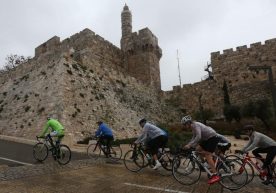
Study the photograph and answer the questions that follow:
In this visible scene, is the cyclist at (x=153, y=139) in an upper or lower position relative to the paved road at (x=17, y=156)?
upper

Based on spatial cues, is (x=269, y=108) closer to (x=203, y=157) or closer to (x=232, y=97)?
(x=232, y=97)

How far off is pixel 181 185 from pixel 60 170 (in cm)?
415

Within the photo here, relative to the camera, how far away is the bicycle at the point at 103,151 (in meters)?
12.7

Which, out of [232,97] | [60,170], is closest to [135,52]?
[232,97]

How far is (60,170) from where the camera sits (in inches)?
382

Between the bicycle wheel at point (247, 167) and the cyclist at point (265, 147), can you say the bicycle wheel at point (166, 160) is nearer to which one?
the bicycle wheel at point (247, 167)

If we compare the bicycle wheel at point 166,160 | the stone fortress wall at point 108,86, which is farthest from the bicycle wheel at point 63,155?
the stone fortress wall at point 108,86

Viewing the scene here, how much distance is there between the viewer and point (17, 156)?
40.5 ft

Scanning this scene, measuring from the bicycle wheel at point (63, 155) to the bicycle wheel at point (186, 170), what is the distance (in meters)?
4.59

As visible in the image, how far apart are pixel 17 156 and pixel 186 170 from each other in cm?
771

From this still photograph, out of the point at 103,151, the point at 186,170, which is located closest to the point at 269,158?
the point at 186,170

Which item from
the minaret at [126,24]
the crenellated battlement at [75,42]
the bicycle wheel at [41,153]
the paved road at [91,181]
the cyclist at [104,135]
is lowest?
the paved road at [91,181]

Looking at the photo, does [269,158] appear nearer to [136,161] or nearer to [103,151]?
[136,161]

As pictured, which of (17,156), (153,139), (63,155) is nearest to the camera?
(153,139)
